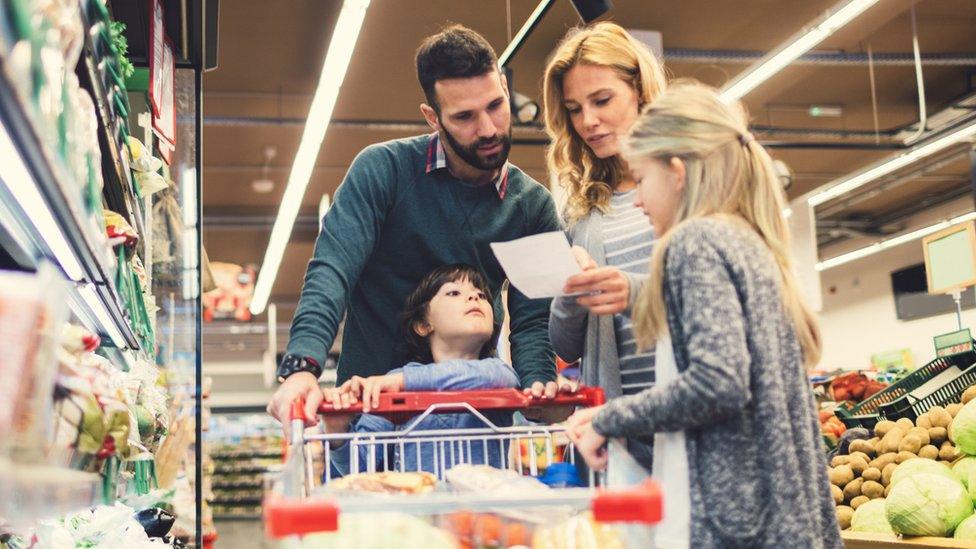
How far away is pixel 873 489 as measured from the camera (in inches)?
142

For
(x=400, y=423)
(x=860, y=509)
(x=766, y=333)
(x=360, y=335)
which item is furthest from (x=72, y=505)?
(x=860, y=509)

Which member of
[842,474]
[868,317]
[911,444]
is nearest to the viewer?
[911,444]

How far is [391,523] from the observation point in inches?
51.9

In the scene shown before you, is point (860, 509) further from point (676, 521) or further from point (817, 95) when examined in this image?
point (817, 95)

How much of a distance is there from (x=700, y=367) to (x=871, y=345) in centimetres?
1735

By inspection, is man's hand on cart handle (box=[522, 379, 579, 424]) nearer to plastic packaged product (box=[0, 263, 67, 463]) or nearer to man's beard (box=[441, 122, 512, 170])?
man's beard (box=[441, 122, 512, 170])

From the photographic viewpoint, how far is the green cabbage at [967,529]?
3.04 metres

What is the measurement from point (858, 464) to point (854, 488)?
105 millimetres

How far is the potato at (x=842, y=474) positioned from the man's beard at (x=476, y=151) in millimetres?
2224

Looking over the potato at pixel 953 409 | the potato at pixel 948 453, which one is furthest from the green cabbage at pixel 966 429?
the potato at pixel 953 409

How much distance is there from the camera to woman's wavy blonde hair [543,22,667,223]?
233 cm

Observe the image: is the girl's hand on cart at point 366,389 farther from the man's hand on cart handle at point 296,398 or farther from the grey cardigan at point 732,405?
the grey cardigan at point 732,405

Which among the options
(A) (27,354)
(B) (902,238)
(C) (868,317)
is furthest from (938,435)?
(C) (868,317)

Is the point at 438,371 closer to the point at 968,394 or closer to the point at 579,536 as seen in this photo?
the point at 579,536
